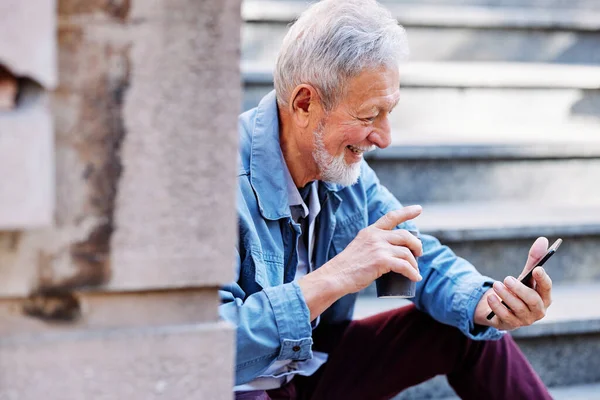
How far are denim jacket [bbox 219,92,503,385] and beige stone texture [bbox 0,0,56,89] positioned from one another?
656 millimetres

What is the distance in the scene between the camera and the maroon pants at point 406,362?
1737mm

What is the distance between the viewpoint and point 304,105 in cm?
168

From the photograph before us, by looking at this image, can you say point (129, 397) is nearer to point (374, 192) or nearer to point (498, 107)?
point (374, 192)

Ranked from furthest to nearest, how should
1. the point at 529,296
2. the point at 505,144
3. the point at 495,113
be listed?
the point at 495,113
the point at 505,144
the point at 529,296

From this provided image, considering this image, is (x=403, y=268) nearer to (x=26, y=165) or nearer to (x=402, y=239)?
(x=402, y=239)

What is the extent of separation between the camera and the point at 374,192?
189 centimetres

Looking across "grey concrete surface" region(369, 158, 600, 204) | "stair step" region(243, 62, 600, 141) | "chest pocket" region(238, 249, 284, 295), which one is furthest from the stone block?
"stair step" region(243, 62, 600, 141)

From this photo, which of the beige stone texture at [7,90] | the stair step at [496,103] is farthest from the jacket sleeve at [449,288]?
the beige stone texture at [7,90]

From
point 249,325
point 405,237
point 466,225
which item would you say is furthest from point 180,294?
point 466,225

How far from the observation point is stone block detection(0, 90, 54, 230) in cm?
80

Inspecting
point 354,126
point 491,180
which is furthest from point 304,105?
point 491,180

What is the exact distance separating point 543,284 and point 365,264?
1.26 ft

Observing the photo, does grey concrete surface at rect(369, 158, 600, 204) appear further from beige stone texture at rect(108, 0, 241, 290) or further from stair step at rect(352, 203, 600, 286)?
beige stone texture at rect(108, 0, 241, 290)

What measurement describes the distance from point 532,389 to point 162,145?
117 cm
